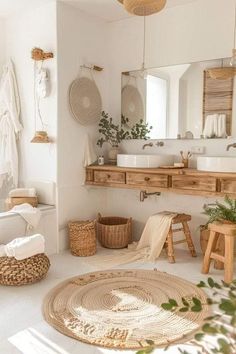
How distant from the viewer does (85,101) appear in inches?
149

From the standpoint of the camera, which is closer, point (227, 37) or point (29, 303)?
point (29, 303)

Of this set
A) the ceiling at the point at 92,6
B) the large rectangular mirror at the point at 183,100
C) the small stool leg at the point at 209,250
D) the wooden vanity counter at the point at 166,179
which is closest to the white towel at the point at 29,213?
the wooden vanity counter at the point at 166,179

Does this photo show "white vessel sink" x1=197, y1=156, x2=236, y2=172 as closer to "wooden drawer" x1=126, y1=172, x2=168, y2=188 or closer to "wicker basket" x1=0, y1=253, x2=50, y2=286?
"wooden drawer" x1=126, y1=172, x2=168, y2=188

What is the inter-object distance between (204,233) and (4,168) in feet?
7.59

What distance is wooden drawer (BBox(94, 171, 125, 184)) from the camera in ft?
11.7

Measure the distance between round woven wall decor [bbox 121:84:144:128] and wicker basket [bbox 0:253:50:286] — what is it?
1913 mm

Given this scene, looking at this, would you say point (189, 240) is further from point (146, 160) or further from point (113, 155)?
point (113, 155)

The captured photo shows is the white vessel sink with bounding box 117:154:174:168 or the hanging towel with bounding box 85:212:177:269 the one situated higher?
the white vessel sink with bounding box 117:154:174:168

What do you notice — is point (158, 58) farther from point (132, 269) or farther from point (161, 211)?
point (132, 269)

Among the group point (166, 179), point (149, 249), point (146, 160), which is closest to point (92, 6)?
point (146, 160)

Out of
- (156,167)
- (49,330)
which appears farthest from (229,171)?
(49,330)

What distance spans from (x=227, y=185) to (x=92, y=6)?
2.25 meters

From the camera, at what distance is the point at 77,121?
3.72m

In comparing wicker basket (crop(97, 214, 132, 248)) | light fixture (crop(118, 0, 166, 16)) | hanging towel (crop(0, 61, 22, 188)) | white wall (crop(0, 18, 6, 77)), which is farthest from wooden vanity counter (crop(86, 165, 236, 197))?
white wall (crop(0, 18, 6, 77))
